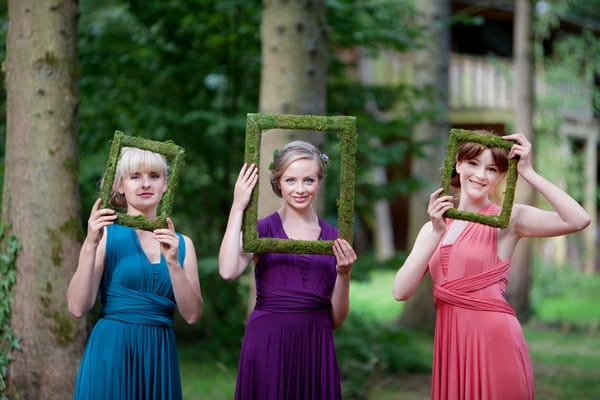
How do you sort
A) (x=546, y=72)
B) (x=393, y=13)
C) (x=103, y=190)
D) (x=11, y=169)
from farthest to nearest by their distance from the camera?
(x=546, y=72) → (x=393, y=13) → (x=11, y=169) → (x=103, y=190)

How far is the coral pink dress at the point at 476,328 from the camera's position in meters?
3.66

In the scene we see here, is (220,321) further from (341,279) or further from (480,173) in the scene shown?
(480,173)

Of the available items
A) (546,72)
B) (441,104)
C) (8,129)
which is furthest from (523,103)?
(8,129)

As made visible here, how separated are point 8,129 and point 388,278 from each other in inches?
587

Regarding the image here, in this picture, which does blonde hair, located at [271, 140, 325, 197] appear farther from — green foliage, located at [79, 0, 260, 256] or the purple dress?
green foliage, located at [79, 0, 260, 256]

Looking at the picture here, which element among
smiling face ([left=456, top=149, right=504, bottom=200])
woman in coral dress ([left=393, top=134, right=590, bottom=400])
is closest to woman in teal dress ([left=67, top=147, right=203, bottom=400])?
woman in coral dress ([left=393, top=134, right=590, bottom=400])

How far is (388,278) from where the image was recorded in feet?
62.5

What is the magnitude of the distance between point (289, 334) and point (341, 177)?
31.5 inches

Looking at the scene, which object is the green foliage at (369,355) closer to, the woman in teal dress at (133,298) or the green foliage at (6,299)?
the green foliage at (6,299)

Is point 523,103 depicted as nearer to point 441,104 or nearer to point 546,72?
point 441,104

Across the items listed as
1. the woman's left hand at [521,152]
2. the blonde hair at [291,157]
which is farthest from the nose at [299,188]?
the woman's left hand at [521,152]

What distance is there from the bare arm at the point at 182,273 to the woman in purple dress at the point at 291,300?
0.59 feet

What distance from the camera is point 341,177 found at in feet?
12.4

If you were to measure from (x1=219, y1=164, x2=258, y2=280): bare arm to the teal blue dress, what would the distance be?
0.84 feet
